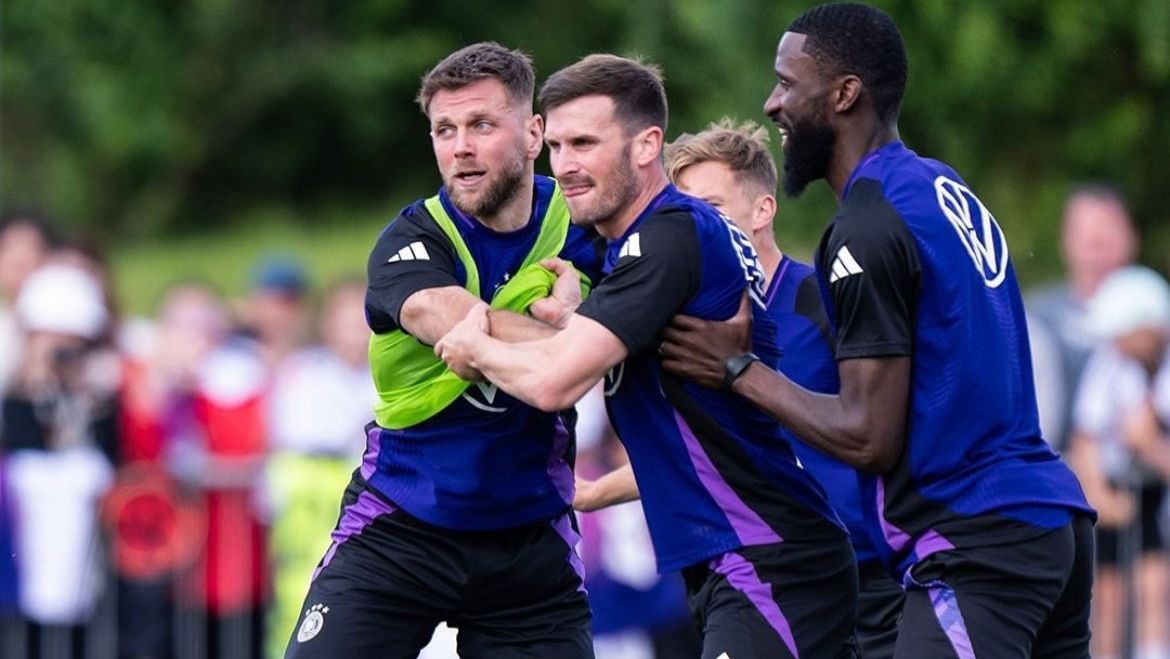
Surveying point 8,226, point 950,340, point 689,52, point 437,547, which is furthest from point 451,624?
point 689,52

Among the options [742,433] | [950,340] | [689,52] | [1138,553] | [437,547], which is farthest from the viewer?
[689,52]

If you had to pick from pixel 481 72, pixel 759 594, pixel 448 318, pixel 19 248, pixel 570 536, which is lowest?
pixel 759 594

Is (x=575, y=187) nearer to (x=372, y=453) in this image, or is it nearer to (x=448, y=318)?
(x=448, y=318)

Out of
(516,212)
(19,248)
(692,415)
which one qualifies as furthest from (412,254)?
(19,248)

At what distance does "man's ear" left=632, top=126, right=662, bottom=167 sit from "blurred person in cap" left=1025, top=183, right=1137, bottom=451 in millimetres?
5103

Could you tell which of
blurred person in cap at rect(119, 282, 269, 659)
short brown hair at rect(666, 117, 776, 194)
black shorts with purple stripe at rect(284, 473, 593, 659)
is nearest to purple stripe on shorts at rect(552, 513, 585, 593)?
black shorts with purple stripe at rect(284, 473, 593, 659)

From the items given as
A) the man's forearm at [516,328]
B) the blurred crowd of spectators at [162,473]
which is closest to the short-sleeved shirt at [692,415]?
the man's forearm at [516,328]

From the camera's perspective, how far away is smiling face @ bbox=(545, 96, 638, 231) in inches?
247

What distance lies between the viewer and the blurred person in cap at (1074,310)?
11031mm

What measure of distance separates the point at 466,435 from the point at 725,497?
897 mm

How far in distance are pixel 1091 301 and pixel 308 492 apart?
4.53 m

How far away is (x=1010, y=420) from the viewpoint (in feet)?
18.9

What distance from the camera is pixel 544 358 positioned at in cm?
610

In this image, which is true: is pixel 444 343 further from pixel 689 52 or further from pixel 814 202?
pixel 689 52
